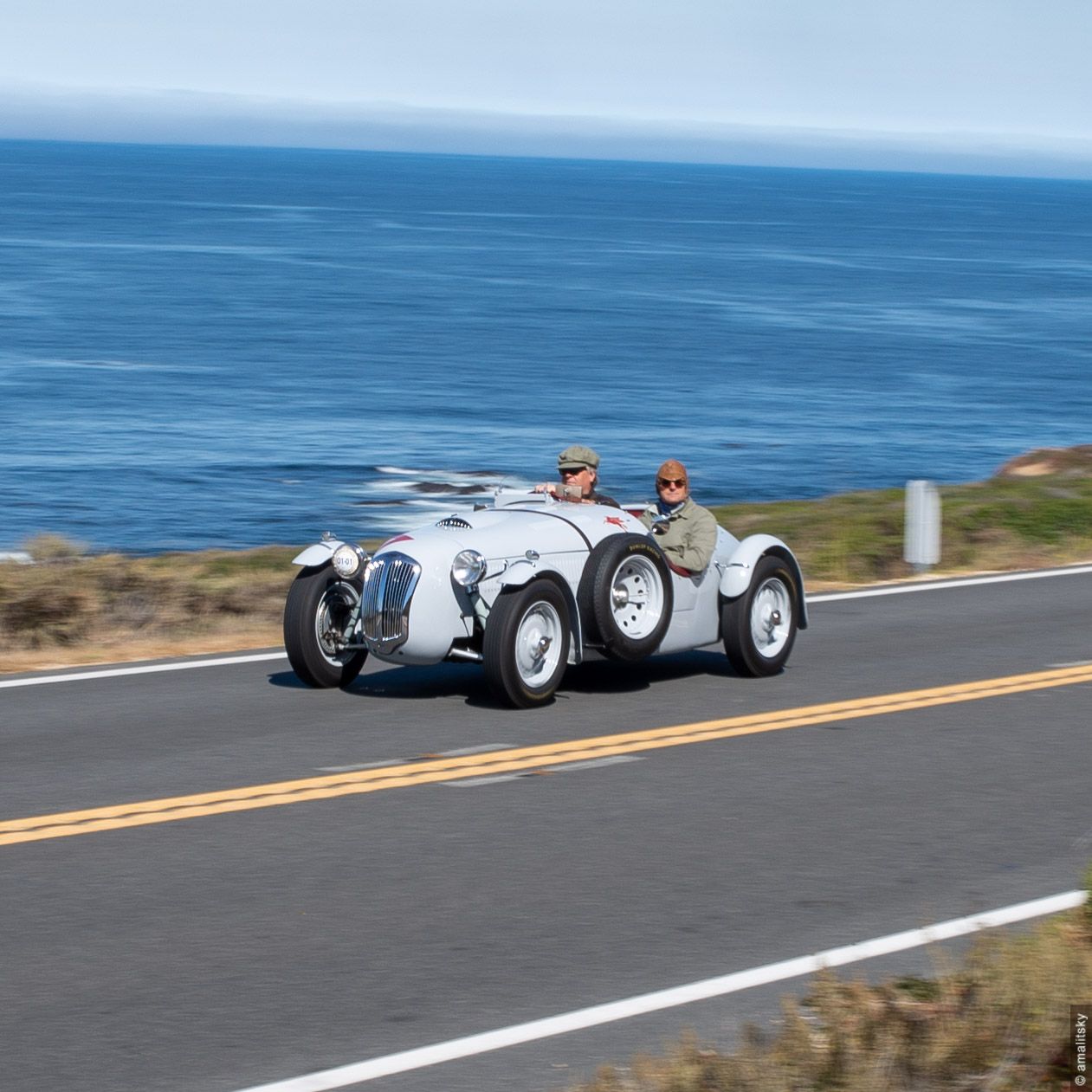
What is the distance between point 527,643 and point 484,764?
4.49 ft

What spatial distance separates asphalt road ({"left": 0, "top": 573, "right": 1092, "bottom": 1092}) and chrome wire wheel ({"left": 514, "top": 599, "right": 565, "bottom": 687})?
0.78 ft

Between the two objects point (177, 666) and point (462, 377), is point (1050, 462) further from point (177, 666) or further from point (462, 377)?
point (462, 377)

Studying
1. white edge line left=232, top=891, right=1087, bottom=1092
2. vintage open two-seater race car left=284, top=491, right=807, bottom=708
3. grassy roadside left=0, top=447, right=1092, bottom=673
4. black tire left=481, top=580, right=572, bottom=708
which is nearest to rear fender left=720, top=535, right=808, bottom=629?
vintage open two-seater race car left=284, top=491, right=807, bottom=708

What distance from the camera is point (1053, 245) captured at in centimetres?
17138

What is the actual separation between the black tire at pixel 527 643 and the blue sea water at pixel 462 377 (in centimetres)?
2506

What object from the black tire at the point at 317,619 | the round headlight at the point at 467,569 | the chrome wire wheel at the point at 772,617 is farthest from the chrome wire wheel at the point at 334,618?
the chrome wire wheel at the point at 772,617

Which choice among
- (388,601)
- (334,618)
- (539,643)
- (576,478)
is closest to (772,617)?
(576,478)

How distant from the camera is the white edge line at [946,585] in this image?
52.1ft

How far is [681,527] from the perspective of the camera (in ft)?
38.2

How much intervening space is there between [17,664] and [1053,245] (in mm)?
168951

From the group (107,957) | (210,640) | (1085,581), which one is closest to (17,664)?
(210,640)

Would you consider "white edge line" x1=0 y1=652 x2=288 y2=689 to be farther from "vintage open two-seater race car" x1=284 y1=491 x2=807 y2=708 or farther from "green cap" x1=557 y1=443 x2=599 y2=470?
"green cap" x1=557 y1=443 x2=599 y2=470

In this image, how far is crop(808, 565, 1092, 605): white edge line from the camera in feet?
52.1

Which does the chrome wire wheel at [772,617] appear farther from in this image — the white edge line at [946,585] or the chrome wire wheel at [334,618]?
the white edge line at [946,585]
